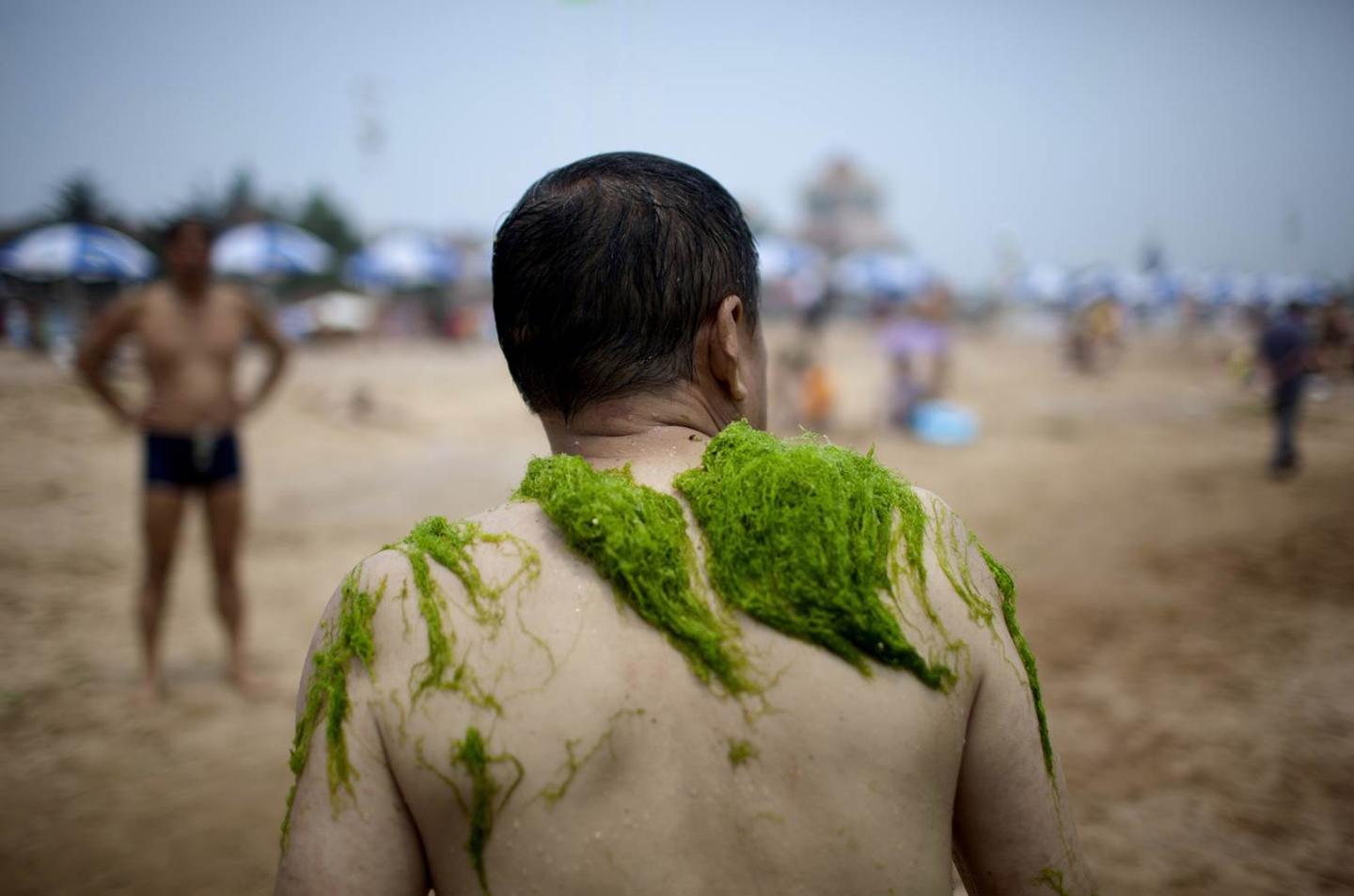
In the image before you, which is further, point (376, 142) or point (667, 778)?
point (376, 142)

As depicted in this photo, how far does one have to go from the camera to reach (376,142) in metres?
32.6

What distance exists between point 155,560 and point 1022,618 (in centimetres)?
486

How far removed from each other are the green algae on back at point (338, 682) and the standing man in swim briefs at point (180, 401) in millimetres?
3552

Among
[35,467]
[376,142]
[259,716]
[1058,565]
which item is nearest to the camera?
[259,716]

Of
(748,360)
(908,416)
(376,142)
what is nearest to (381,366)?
(908,416)

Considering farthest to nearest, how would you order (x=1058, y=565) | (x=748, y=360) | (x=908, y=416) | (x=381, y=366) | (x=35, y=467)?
1. (x=381, y=366)
2. (x=908, y=416)
3. (x=35, y=467)
4. (x=1058, y=565)
5. (x=748, y=360)

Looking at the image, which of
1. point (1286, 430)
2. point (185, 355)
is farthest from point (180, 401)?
point (1286, 430)

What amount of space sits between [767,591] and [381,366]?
811 inches

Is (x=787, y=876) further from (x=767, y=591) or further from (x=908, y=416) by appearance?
(x=908, y=416)

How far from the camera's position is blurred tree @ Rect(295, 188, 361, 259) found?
138 ft

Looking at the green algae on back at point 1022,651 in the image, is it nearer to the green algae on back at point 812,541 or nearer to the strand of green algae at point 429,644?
the green algae on back at point 812,541

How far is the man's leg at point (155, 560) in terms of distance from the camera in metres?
4.08

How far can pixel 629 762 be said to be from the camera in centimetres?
104

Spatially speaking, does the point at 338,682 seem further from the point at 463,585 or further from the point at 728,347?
the point at 728,347
